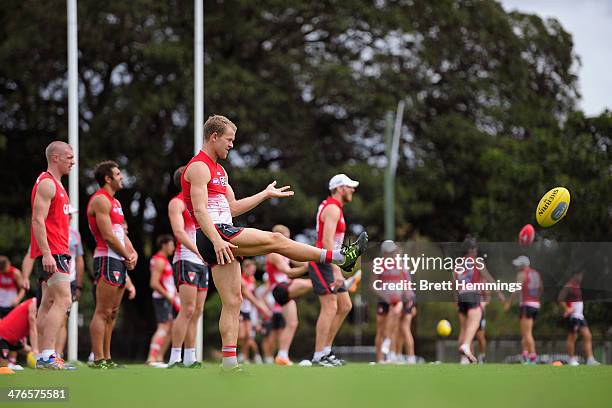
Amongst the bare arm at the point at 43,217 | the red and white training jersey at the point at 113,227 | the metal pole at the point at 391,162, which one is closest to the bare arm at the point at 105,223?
the red and white training jersey at the point at 113,227

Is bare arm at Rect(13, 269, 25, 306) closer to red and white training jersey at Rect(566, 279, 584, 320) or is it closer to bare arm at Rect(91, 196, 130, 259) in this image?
bare arm at Rect(91, 196, 130, 259)

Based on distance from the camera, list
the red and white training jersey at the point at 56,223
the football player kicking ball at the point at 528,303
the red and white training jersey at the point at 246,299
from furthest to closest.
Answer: the red and white training jersey at the point at 246,299 → the football player kicking ball at the point at 528,303 → the red and white training jersey at the point at 56,223

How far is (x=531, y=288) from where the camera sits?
17828mm

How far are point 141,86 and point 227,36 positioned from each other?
9.42ft

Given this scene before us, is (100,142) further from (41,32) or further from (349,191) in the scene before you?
(349,191)

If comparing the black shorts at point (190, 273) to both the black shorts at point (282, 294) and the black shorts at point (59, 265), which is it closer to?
the black shorts at point (59, 265)

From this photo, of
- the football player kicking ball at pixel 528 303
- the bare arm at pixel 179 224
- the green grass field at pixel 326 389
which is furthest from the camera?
the football player kicking ball at pixel 528 303

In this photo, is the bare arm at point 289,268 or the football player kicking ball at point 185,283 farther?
the bare arm at point 289,268

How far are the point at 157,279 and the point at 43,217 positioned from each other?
19.2 feet

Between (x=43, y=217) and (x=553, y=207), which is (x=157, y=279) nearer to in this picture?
(x=43, y=217)

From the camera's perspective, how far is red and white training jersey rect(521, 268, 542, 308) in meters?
17.6

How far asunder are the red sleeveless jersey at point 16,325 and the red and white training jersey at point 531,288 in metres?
8.04

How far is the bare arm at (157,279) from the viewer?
16.6 meters

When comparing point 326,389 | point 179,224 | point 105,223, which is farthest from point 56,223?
point 326,389
